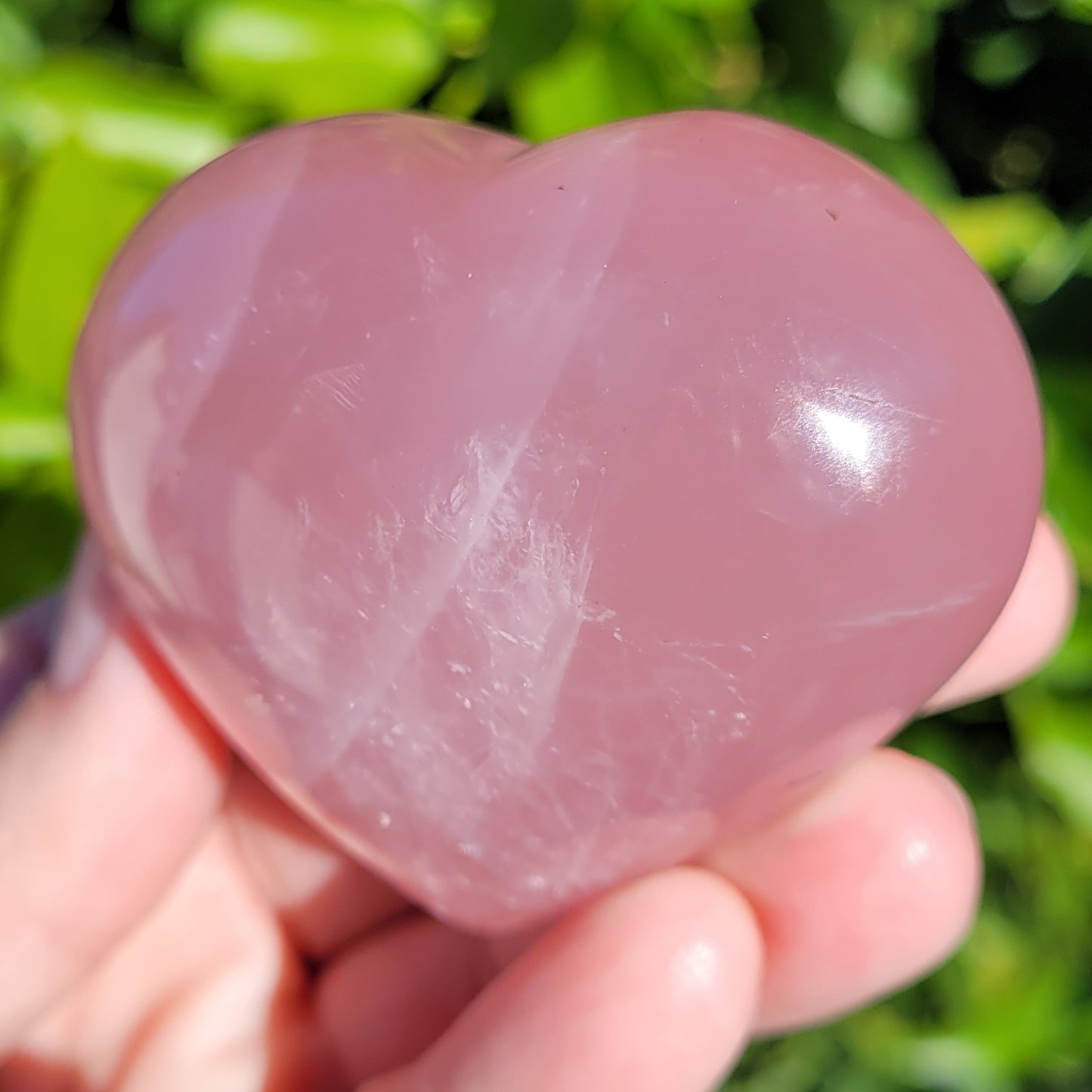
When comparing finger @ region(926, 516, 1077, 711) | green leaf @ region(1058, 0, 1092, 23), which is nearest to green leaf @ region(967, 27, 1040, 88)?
green leaf @ region(1058, 0, 1092, 23)

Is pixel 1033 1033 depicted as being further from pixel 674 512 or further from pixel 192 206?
pixel 192 206

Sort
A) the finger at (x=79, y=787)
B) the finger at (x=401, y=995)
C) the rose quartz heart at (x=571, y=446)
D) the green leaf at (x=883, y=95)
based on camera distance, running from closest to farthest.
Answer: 1. the rose quartz heart at (x=571, y=446)
2. the finger at (x=79, y=787)
3. the finger at (x=401, y=995)
4. the green leaf at (x=883, y=95)

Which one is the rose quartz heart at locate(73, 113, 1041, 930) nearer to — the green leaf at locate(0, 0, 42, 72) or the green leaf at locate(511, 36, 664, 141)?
the green leaf at locate(511, 36, 664, 141)

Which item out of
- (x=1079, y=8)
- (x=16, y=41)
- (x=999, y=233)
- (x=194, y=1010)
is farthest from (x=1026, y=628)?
(x=16, y=41)

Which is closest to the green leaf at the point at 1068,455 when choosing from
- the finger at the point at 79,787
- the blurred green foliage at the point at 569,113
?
the blurred green foliage at the point at 569,113

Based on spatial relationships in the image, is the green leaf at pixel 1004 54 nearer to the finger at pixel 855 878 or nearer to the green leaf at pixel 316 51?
the green leaf at pixel 316 51

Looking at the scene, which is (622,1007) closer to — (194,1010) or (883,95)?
(194,1010)
